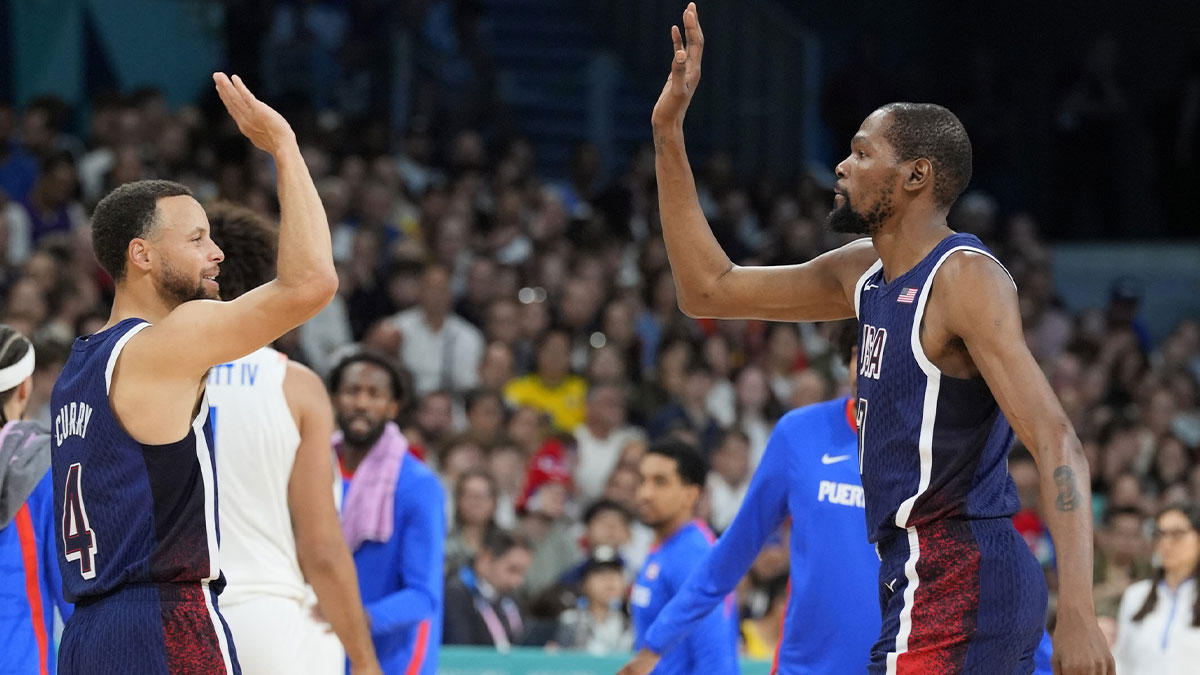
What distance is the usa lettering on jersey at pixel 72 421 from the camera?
401cm

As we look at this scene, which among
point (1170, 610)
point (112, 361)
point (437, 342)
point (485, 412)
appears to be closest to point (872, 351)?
point (112, 361)

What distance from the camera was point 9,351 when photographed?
4.82 meters

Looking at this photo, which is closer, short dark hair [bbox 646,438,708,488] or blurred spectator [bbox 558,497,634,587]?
short dark hair [bbox 646,438,708,488]

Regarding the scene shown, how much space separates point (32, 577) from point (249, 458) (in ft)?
2.31

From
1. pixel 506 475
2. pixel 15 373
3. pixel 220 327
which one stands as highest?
pixel 220 327

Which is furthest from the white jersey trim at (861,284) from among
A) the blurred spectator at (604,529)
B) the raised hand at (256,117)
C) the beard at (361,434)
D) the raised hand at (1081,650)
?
the blurred spectator at (604,529)

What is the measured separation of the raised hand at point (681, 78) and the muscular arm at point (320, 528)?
1.47 metres

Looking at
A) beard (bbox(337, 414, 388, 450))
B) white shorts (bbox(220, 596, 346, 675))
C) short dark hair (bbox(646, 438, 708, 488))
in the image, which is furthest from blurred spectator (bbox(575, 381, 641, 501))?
white shorts (bbox(220, 596, 346, 675))

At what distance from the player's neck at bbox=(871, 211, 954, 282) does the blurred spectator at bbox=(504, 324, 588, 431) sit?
7176 millimetres

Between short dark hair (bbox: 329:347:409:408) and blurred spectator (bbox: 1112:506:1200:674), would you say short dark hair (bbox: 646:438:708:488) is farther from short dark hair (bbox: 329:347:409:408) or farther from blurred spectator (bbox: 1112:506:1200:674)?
blurred spectator (bbox: 1112:506:1200:674)

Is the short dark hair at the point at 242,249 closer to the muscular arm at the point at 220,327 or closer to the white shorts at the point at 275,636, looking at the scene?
the white shorts at the point at 275,636

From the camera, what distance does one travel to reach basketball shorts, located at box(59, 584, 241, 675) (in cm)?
397

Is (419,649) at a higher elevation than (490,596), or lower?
higher

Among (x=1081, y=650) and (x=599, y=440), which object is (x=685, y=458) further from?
(x=599, y=440)
